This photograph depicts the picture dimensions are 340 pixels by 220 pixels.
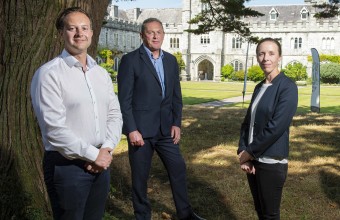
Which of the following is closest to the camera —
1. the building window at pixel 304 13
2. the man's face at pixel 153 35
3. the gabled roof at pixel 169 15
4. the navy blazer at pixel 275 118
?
the navy blazer at pixel 275 118

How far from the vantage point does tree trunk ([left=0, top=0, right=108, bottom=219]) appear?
10.1 feet

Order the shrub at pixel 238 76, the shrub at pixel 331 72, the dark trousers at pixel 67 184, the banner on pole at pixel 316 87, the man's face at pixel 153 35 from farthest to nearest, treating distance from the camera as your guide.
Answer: the shrub at pixel 238 76 → the shrub at pixel 331 72 → the banner on pole at pixel 316 87 → the man's face at pixel 153 35 → the dark trousers at pixel 67 184

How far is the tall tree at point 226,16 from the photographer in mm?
8820

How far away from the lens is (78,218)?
2.20m

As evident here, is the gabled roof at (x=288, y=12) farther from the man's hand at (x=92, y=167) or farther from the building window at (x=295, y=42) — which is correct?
the man's hand at (x=92, y=167)

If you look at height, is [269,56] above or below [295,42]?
below

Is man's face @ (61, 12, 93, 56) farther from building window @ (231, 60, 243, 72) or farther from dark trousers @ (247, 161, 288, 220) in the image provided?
building window @ (231, 60, 243, 72)

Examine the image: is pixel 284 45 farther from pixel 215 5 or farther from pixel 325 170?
pixel 325 170

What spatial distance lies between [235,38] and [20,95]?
50907mm

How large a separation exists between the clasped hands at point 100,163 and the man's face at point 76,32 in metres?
0.54

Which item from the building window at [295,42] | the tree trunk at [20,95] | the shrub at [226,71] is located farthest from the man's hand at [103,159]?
the building window at [295,42]

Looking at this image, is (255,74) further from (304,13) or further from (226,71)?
(304,13)

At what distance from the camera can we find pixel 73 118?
82.0 inches

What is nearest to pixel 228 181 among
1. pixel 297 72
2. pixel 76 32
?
pixel 76 32
